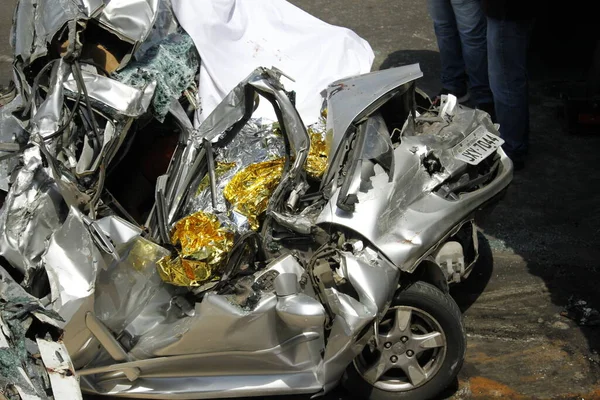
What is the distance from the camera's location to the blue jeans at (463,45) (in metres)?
5.66

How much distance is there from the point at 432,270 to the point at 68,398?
1809mm

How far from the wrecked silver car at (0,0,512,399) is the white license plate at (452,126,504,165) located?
11 millimetres

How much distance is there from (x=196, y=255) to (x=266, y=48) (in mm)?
2219

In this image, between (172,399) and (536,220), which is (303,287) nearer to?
(172,399)

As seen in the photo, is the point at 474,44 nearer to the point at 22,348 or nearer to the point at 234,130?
the point at 234,130

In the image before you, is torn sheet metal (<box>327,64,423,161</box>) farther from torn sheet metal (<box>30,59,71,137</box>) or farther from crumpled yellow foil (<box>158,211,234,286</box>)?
torn sheet metal (<box>30,59,71,137</box>)

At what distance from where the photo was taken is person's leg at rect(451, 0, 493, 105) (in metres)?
5.64

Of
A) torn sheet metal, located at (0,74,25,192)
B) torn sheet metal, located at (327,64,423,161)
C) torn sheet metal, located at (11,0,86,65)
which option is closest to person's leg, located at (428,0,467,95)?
torn sheet metal, located at (327,64,423,161)

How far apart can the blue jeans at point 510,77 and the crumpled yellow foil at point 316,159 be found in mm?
1759

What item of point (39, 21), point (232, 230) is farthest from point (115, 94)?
point (232, 230)

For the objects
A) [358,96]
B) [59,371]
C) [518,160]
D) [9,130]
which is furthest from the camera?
[518,160]

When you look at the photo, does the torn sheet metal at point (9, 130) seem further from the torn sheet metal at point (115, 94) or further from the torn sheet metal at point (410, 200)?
the torn sheet metal at point (410, 200)

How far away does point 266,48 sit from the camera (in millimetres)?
5281

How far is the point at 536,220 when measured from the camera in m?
5.05
